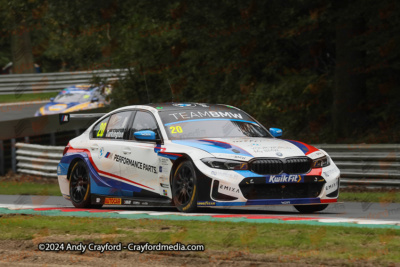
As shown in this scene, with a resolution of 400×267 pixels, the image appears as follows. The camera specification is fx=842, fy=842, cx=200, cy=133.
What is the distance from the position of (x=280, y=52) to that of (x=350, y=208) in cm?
1393

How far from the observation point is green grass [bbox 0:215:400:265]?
22.2 feet

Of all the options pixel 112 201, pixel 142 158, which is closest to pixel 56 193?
pixel 112 201

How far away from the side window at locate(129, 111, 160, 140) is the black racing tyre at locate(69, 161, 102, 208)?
1125 millimetres

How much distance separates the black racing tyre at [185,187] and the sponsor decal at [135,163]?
56cm

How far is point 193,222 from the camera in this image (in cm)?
877

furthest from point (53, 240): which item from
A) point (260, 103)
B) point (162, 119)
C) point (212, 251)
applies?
point (260, 103)

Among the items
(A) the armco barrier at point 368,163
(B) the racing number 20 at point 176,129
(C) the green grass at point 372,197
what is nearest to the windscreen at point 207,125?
(B) the racing number 20 at point 176,129

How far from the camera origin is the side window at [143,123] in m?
11.6

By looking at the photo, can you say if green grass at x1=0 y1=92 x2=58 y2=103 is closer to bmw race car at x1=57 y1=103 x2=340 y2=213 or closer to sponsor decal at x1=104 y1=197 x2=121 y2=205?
bmw race car at x1=57 y1=103 x2=340 y2=213

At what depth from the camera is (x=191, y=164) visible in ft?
33.6

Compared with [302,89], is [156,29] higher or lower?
higher

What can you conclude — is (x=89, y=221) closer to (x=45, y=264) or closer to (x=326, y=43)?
(x=45, y=264)

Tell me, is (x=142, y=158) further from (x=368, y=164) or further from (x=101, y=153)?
(x=368, y=164)

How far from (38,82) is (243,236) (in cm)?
3644
